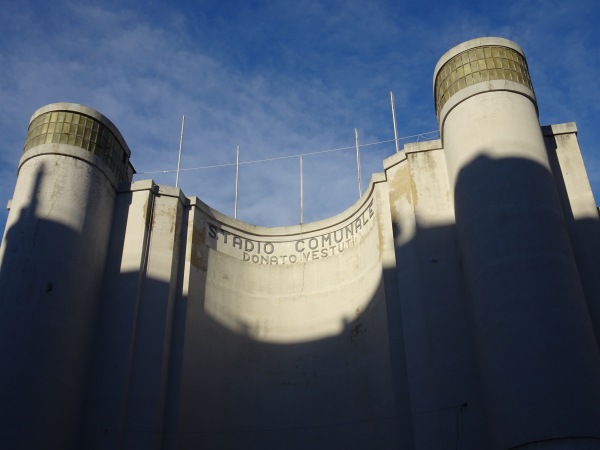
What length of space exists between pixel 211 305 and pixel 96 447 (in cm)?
542

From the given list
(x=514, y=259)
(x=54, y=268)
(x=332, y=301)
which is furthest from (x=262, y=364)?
(x=514, y=259)

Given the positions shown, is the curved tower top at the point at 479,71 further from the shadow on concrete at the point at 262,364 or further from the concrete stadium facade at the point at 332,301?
the shadow on concrete at the point at 262,364

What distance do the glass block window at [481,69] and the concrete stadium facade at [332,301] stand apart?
0.20 ft

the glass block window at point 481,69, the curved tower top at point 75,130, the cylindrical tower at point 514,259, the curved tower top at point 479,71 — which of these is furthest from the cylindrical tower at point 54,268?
the glass block window at point 481,69

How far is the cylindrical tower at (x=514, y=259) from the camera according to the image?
1413 centimetres

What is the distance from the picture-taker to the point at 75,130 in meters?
20.2

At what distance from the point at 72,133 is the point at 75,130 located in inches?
5.8

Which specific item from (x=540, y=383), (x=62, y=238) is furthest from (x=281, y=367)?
(x=540, y=383)

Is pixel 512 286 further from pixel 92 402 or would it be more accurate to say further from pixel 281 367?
pixel 92 402

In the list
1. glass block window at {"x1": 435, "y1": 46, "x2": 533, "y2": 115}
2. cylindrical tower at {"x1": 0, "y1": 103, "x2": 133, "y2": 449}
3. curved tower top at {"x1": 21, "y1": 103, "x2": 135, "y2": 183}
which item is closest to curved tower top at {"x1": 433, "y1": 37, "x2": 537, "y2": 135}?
glass block window at {"x1": 435, "y1": 46, "x2": 533, "y2": 115}

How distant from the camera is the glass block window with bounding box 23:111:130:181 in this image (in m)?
20.0

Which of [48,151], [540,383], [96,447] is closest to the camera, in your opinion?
[540,383]

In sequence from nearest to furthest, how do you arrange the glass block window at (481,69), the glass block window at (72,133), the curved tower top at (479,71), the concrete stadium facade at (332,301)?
1. the concrete stadium facade at (332,301)
2. the curved tower top at (479,71)
3. the glass block window at (481,69)
4. the glass block window at (72,133)

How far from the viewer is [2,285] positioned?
1788 centimetres
